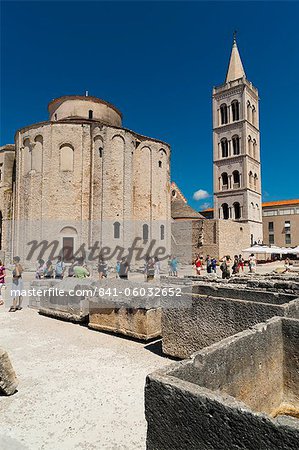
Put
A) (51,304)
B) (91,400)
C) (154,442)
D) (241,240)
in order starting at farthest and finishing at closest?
(241,240) < (51,304) < (91,400) < (154,442)

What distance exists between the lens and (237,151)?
43.0m

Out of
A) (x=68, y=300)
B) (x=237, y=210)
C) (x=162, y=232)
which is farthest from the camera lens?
(x=237, y=210)

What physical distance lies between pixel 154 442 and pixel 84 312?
6.42 m

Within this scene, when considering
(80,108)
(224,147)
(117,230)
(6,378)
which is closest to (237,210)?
(224,147)

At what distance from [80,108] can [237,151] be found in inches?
895

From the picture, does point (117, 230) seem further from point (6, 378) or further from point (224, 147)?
point (224, 147)

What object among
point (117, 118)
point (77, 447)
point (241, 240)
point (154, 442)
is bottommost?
point (77, 447)

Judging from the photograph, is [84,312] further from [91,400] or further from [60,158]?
[60,158]

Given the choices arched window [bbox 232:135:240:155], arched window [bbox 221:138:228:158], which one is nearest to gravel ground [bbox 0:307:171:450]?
arched window [bbox 232:135:240:155]

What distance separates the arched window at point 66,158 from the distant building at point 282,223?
3937 cm

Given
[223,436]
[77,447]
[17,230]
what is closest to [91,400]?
[77,447]

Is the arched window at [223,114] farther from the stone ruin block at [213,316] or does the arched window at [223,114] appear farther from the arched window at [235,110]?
the stone ruin block at [213,316]

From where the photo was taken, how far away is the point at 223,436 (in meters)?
1.91

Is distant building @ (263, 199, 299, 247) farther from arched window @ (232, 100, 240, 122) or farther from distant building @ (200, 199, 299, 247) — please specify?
arched window @ (232, 100, 240, 122)
